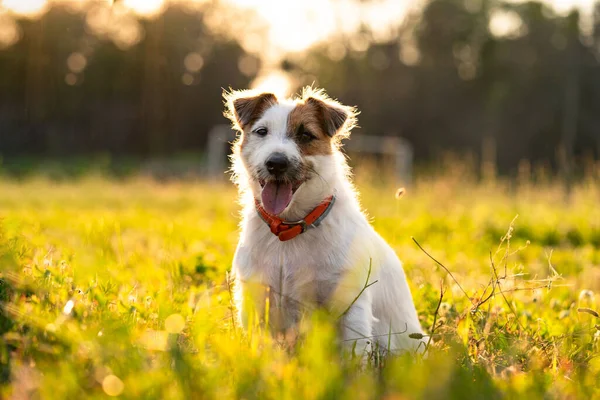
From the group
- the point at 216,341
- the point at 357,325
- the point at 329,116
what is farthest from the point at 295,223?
the point at 216,341

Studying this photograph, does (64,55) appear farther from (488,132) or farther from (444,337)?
(488,132)

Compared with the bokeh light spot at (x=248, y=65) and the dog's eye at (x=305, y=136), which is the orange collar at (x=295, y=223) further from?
the bokeh light spot at (x=248, y=65)

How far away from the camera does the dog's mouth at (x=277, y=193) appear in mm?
3889

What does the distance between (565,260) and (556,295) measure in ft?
8.01

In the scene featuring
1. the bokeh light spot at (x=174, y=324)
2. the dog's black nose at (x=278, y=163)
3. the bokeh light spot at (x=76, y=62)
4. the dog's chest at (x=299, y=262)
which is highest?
the bokeh light spot at (x=76, y=62)

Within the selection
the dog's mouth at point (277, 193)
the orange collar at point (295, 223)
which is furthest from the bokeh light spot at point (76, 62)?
the orange collar at point (295, 223)

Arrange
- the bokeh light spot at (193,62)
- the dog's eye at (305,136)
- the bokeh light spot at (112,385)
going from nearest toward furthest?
the bokeh light spot at (112,385) < the dog's eye at (305,136) < the bokeh light spot at (193,62)

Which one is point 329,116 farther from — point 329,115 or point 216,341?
point 216,341

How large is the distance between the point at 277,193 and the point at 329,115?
2.51 feet

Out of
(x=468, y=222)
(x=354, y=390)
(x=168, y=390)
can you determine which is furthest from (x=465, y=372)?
(x=468, y=222)

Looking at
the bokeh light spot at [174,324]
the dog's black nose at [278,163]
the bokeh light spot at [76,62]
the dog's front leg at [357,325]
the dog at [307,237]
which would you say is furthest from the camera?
the bokeh light spot at [76,62]

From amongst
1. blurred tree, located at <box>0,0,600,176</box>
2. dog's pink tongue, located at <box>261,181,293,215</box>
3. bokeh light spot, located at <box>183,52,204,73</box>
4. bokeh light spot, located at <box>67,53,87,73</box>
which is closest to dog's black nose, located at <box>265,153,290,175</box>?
dog's pink tongue, located at <box>261,181,293,215</box>

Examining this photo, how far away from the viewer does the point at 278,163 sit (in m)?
3.86

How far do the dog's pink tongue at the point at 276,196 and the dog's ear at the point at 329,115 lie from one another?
2.05 ft
